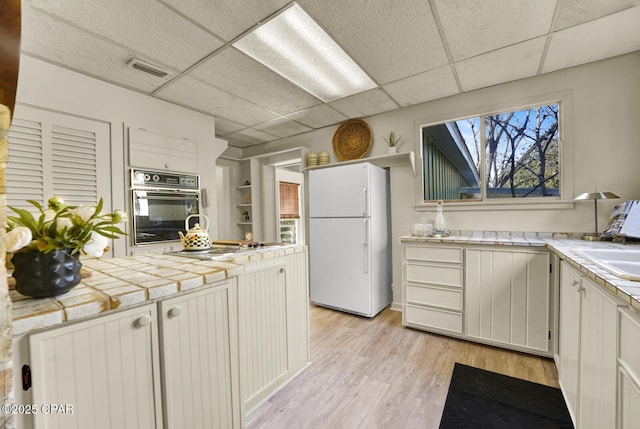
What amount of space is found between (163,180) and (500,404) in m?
3.40

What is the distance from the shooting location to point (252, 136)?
13.5 feet

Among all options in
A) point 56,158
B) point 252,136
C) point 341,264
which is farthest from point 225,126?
point 341,264

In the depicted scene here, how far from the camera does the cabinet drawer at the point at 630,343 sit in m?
0.79

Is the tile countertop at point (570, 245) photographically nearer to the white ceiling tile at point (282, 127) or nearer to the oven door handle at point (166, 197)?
the white ceiling tile at point (282, 127)

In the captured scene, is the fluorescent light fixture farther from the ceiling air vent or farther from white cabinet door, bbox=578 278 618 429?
white cabinet door, bbox=578 278 618 429

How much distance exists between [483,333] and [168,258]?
2.52 metres

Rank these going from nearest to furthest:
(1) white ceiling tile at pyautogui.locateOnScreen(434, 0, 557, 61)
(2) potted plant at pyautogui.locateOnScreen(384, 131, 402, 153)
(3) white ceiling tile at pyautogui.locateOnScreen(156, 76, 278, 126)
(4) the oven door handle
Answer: (1) white ceiling tile at pyautogui.locateOnScreen(434, 0, 557, 61)
(3) white ceiling tile at pyautogui.locateOnScreen(156, 76, 278, 126)
(4) the oven door handle
(2) potted plant at pyautogui.locateOnScreen(384, 131, 402, 153)

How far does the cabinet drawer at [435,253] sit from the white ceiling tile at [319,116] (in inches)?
72.5

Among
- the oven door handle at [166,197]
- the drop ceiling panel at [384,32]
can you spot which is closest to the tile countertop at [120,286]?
the oven door handle at [166,197]

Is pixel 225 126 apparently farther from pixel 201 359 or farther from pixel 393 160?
pixel 201 359

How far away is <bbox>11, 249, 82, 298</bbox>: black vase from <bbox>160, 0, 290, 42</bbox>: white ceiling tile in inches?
60.7

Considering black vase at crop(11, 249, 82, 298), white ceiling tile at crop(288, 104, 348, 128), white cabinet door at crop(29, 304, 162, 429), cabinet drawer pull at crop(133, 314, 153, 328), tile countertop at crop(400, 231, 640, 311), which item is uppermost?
white ceiling tile at crop(288, 104, 348, 128)

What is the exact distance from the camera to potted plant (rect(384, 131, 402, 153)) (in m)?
3.13

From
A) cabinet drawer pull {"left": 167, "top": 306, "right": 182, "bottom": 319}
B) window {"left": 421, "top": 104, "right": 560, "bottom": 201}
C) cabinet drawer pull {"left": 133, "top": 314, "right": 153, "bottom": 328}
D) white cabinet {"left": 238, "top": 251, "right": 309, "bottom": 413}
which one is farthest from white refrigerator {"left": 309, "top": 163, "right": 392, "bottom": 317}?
cabinet drawer pull {"left": 133, "top": 314, "right": 153, "bottom": 328}
